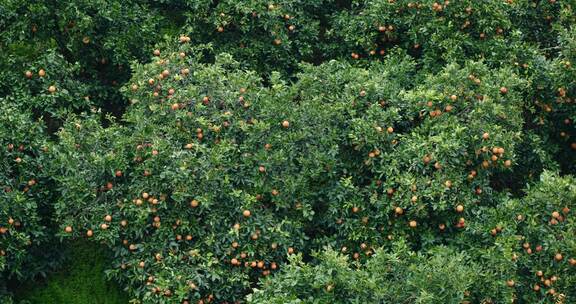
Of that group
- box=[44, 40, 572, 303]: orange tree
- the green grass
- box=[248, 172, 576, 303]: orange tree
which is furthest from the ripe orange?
the green grass

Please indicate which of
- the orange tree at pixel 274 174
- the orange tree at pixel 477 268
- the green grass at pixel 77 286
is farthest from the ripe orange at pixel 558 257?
the green grass at pixel 77 286

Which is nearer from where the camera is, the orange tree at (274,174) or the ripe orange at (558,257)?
the ripe orange at (558,257)

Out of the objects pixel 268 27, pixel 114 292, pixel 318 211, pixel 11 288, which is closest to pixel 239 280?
pixel 318 211

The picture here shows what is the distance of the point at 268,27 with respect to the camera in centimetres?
823

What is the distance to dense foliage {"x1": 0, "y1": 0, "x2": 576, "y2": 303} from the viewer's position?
6.22m

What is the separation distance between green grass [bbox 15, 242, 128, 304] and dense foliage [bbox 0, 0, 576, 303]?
0.26 metres

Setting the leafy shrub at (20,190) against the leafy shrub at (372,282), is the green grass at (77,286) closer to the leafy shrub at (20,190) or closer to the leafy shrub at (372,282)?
the leafy shrub at (20,190)

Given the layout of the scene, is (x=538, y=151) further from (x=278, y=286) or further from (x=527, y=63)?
(x=278, y=286)

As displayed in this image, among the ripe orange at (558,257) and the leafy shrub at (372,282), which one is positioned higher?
the ripe orange at (558,257)

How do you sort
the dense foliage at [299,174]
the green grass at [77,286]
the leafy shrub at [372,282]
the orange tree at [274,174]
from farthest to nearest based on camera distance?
the green grass at [77,286]
the orange tree at [274,174]
the dense foliage at [299,174]
the leafy shrub at [372,282]

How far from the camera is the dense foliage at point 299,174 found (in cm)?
622

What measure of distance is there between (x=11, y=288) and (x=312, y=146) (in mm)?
2879

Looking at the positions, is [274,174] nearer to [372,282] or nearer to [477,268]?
[372,282]

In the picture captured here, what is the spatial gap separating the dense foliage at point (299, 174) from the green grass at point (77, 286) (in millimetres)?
264
